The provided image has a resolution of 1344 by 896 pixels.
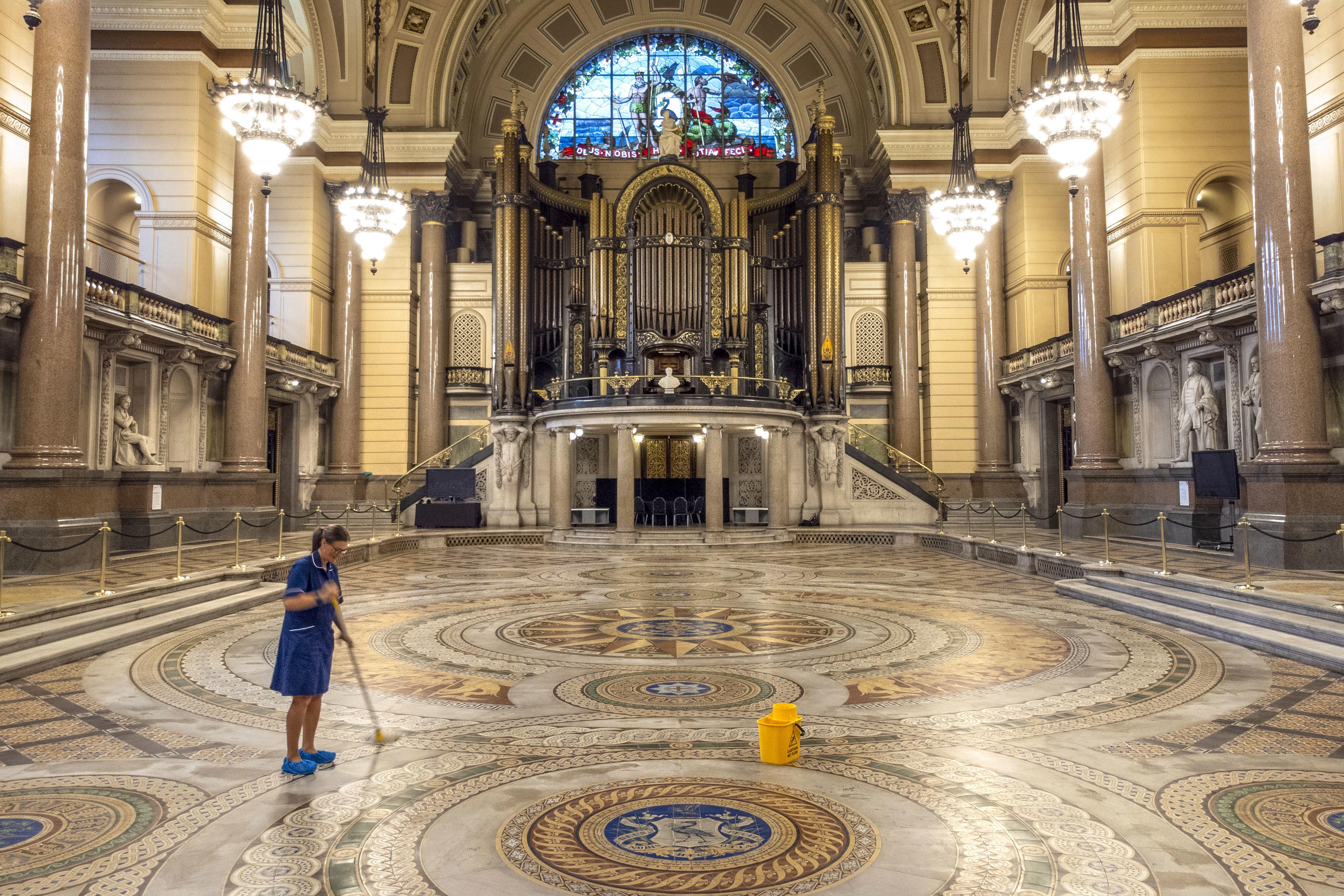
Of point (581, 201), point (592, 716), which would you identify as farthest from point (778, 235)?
point (592, 716)

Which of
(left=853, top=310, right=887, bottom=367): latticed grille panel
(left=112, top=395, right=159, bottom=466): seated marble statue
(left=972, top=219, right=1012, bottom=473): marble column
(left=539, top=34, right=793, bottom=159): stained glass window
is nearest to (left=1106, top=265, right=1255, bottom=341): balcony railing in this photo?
(left=972, top=219, right=1012, bottom=473): marble column

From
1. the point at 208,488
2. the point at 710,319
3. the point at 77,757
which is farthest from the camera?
the point at 710,319

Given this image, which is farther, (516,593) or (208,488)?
(208,488)

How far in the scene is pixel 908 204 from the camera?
86.1 ft

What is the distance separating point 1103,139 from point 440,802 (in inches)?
869

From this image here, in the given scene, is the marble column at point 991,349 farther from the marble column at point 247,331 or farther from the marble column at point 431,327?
the marble column at point 247,331

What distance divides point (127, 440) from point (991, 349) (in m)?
23.0

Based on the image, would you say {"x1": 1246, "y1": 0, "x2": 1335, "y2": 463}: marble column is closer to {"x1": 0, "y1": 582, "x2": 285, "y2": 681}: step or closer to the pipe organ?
the pipe organ

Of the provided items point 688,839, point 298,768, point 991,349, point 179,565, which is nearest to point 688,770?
point 688,839

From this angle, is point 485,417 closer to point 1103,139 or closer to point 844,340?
point 844,340

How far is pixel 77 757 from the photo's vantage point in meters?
4.79

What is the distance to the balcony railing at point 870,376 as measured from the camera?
89.5 ft

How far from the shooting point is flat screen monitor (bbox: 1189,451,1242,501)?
14391 millimetres

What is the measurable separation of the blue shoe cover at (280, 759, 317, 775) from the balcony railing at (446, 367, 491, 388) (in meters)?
23.3
